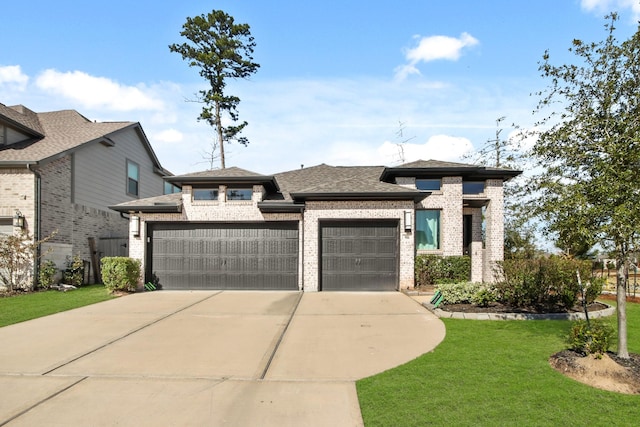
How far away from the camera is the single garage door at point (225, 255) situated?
1238cm

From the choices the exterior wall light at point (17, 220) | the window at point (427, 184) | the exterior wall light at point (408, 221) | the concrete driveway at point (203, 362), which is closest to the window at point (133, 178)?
the exterior wall light at point (17, 220)

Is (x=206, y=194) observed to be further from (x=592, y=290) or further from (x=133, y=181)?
(x=592, y=290)

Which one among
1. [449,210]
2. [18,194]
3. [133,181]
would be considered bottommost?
[449,210]

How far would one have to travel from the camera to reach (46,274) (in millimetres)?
12406

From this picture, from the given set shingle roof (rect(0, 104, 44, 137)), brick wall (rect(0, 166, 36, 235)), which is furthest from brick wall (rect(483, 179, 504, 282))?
shingle roof (rect(0, 104, 44, 137))

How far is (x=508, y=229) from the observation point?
1964 cm

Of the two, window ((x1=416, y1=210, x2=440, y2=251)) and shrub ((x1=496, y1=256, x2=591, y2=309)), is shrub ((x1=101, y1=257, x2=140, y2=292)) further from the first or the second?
shrub ((x1=496, y1=256, x2=591, y2=309))

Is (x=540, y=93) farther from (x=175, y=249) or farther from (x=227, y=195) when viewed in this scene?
(x=175, y=249)

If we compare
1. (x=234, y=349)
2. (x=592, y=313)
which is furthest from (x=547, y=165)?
(x=234, y=349)

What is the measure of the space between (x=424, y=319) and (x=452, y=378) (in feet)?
11.0

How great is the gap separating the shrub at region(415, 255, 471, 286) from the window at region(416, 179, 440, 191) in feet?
9.02

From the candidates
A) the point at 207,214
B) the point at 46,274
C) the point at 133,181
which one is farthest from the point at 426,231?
the point at 133,181

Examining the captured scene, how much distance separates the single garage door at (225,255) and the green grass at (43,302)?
205 centimetres

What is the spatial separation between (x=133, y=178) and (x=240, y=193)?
9.62m
